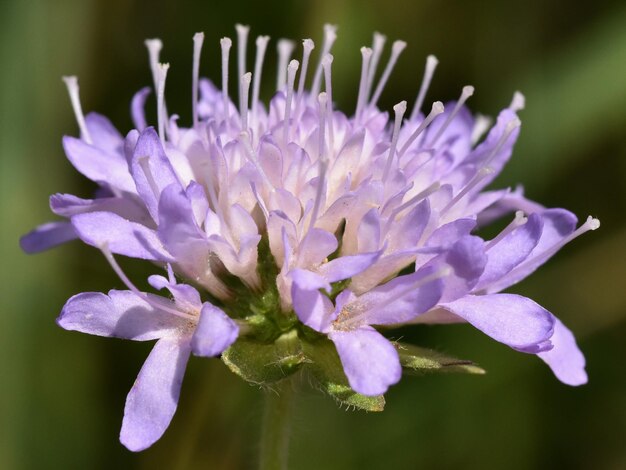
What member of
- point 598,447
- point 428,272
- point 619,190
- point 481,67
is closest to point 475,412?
point 598,447

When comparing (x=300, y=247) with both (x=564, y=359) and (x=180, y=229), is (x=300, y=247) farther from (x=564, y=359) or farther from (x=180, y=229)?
(x=564, y=359)

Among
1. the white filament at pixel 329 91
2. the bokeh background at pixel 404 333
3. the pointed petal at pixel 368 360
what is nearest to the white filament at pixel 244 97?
the white filament at pixel 329 91

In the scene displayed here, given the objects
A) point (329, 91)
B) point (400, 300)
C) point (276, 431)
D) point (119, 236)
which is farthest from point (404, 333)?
point (119, 236)

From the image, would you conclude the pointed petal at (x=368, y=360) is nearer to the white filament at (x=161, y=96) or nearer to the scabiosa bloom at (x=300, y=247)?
the scabiosa bloom at (x=300, y=247)

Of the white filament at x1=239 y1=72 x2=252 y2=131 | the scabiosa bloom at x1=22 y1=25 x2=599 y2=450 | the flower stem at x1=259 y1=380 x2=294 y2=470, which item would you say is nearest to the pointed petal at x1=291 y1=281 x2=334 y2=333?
the scabiosa bloom at x1=22 y1=25 x2=599 y2=450

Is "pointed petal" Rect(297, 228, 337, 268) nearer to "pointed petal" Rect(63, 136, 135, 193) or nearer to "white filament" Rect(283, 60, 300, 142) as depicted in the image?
"white filament" Rect(283, 60, 300, 142)
